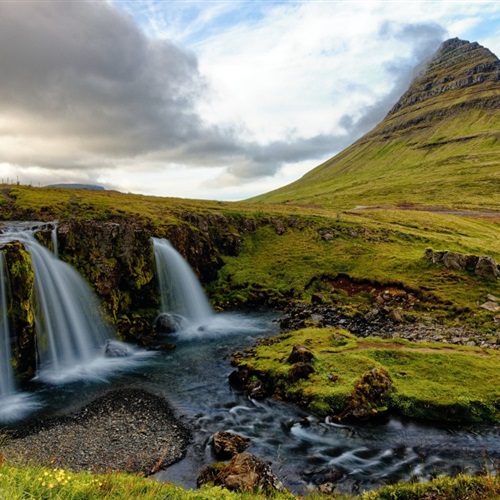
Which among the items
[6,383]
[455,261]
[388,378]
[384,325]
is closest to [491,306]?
[455,261]

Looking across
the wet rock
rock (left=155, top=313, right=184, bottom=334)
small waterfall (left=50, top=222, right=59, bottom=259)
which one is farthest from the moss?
the wet rock

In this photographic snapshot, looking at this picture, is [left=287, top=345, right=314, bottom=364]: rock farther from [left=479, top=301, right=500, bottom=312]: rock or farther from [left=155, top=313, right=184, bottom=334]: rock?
[left=479, top=301, right=500, bottom=312]: rock

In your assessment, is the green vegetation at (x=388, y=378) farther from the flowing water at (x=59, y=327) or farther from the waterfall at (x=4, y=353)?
the waterfall at (x=4, y=353)

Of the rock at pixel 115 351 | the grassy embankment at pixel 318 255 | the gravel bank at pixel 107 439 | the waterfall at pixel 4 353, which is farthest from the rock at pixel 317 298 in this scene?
the waterfall at pixel 4 353

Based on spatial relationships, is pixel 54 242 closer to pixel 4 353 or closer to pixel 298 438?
pixel 4 353

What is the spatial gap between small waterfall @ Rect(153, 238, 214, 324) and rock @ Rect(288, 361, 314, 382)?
21.4m

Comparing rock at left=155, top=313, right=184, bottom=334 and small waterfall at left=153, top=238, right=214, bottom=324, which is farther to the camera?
small waterfall at left=153, top=238, right=214, bottom=324

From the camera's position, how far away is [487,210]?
125312 mm

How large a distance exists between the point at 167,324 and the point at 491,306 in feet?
112

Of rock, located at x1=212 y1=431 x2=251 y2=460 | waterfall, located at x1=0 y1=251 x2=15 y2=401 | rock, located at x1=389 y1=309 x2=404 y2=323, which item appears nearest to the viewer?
rock, located at x1=212 y1=431 x2=251 y2=460

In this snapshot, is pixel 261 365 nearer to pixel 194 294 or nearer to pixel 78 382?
pixel 78 382

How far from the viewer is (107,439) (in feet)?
60.5

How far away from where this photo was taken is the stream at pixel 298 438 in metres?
15.8

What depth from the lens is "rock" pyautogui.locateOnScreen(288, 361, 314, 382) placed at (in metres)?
24.2
